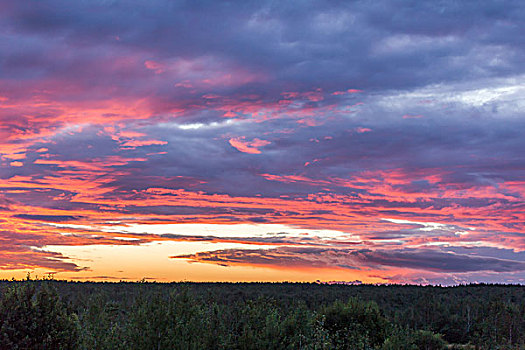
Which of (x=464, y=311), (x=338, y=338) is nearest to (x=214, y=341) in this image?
(x=338, y=338)

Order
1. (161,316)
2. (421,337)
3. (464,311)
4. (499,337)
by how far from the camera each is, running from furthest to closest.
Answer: (464,311), (499,337), (421,337), (161,316)

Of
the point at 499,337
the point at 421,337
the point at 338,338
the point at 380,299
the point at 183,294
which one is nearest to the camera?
the point at 183,294

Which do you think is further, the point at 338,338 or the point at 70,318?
the point at 338,338

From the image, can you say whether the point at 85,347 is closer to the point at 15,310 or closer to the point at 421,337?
the point at 15,310

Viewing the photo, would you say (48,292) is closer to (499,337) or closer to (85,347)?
(85,347)

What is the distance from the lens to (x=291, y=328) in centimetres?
1966

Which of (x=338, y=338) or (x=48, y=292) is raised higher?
(x=48, y=292)

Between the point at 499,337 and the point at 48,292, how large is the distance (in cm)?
3611

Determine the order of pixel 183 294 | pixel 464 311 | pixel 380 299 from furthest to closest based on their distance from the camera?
pixel 380 299
pixel 464 311
pixel 183 294

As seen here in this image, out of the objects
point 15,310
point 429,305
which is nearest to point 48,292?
point 15,310

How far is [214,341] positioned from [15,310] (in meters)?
7.15

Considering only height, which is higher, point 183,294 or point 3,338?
point 183,294

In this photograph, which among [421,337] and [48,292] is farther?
[421,337]

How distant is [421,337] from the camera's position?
112 feet
